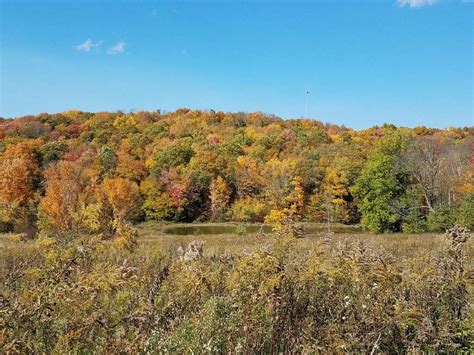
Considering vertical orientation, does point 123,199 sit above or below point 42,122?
below

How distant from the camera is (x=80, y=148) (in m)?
76.1

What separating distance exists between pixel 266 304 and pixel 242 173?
213ft

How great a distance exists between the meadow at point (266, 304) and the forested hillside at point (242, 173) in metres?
34.5

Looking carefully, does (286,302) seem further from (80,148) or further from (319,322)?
(80,148)

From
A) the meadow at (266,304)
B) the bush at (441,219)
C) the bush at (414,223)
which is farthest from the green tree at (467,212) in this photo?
the meadow at (266,304)

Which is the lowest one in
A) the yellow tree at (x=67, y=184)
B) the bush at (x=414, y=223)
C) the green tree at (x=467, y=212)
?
the bush at (x=414, y=223)

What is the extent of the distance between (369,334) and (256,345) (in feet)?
4.01

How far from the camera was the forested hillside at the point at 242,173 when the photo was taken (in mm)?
45188

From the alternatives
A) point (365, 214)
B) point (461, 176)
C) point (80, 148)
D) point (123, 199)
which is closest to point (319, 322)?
point (365, 214)

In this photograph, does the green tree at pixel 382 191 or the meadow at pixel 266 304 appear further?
the green tree at pixel 382 191

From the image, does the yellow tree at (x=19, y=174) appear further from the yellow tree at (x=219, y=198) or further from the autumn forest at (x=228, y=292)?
the autumn forest at (x=228, y=292)

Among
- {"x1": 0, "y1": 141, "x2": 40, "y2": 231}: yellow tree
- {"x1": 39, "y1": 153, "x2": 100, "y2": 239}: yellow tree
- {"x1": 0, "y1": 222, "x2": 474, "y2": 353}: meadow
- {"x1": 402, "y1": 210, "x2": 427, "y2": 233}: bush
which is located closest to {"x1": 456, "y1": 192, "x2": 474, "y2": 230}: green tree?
{"x1": 402, "y1": 210, "x2": 427, "y2": 233}: bush

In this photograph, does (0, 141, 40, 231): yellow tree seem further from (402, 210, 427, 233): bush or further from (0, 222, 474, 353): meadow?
(0, 222, 474, 353): meadow

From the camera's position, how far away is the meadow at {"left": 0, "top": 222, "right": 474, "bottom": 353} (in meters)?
4.06
